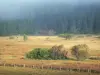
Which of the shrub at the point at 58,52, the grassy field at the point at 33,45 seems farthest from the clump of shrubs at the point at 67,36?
the shrub at the point at 58,52

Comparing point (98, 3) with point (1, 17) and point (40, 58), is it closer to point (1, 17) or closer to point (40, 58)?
point (40, 58)

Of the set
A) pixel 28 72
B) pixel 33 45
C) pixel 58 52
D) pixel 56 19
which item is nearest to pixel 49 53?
pixel 58 52

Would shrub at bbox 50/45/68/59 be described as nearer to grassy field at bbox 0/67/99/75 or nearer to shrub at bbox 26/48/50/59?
shrub at bbox 26/48/50/59

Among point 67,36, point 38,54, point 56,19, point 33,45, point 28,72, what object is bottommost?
point 28,72

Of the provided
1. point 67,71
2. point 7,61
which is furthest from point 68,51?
point 7,61

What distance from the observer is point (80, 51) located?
8859 millimetres

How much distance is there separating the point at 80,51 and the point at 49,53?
2.93 feet

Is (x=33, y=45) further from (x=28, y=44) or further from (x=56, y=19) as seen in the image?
(x=56, y=19)

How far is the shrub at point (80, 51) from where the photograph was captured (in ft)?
28.5

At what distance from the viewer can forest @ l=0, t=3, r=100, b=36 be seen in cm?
882

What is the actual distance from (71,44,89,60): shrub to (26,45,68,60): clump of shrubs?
262 millimetres

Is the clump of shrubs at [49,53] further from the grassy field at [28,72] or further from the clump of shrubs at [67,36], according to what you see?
the grassy field at [28,72]

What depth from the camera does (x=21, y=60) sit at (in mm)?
8977

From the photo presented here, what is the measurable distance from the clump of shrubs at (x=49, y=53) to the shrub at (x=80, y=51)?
262mm
